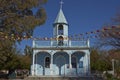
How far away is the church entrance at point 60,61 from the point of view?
3547cm

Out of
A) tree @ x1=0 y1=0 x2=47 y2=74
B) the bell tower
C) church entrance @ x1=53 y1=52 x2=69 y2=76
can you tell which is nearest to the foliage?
the bell tower

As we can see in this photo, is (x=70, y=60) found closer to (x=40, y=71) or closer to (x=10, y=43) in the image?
(x=40, y=71)

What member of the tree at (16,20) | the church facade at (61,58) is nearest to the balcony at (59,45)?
the church facade at (61,58)

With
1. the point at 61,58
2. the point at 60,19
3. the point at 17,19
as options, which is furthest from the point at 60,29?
the point at 17,19

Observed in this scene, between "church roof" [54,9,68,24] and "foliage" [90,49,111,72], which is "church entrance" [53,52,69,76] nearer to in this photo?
"church roof" [54,9,68,24]

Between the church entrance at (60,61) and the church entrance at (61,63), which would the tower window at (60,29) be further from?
the church entrance at (61,63)

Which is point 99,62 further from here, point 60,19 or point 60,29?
point 60,19

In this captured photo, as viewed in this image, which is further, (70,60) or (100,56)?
(100,56)

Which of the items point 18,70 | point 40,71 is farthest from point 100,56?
point 40,71

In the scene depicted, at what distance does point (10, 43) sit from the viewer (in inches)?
1023

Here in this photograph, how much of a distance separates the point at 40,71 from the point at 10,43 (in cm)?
1042

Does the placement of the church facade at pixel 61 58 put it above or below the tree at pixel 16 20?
below

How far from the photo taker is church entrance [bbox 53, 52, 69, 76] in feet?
116

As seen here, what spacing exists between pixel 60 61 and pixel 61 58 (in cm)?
42
